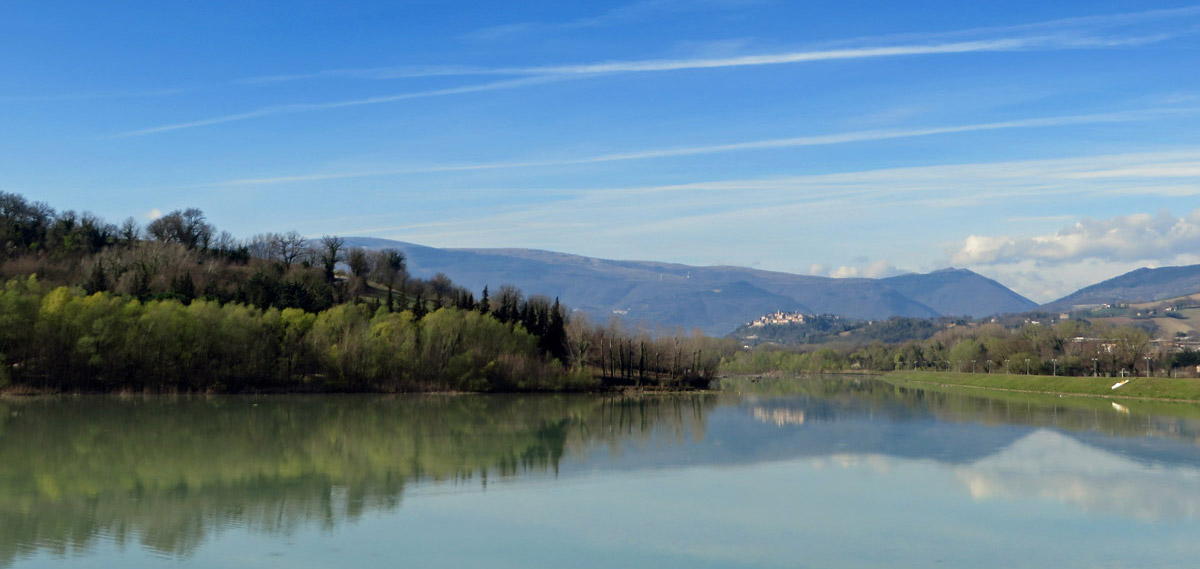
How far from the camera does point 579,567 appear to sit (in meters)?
18.8

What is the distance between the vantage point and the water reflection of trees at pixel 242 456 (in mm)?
22312

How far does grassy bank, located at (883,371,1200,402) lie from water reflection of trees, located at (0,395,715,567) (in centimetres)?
4759

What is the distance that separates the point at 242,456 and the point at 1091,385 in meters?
86.3

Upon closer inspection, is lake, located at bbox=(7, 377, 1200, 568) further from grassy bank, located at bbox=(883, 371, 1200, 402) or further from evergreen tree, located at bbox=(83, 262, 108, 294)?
grassy bank, located at bbox=(883, 371, 1200, 402)

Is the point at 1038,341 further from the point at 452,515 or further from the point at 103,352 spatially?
the point at 452,515

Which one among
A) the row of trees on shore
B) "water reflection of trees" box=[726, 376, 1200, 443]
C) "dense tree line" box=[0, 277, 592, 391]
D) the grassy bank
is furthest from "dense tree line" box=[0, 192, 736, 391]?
the row of trees on shore

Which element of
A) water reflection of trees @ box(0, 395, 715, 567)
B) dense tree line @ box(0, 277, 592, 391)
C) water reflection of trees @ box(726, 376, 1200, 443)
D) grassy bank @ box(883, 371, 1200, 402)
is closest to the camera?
water reflection of trees @ box(0, 395, 715, 567)

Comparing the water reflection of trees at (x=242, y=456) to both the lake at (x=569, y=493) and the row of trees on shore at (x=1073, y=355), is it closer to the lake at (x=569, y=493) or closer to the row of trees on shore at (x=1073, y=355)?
the lake at (x=569, y=493)

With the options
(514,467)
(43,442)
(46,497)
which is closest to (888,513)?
(514,467)

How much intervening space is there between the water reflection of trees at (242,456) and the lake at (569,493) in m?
0.13

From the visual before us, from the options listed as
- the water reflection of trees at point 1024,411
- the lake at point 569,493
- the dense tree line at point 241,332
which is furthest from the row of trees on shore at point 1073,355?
the lake at point 569,493

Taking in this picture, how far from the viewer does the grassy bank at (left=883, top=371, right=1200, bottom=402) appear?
8132 cm

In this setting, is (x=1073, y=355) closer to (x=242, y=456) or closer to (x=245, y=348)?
(x=245, y=348)

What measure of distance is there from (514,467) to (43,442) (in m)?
18.9
